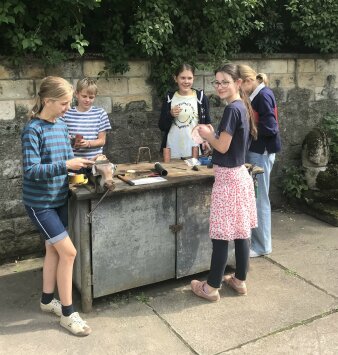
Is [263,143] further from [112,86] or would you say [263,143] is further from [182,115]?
[112,86]

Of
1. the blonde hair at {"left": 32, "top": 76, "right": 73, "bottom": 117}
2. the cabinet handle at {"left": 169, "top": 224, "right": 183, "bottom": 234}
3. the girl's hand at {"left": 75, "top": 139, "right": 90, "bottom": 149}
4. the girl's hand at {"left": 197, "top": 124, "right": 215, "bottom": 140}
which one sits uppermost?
the blonde hair at {"left": 32, "top": 76, "right": 73, "bottom": 117}

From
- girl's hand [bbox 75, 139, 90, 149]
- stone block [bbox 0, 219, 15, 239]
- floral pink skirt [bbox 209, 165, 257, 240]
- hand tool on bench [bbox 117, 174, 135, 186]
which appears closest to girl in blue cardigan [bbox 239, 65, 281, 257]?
floral pink skirt [bbox 209, 165, 257, 240]

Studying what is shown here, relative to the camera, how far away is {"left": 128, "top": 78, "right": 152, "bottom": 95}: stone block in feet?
16.4

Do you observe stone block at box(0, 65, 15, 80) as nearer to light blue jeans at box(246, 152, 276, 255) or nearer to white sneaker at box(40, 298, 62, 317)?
white sneaker at box(40, 298, 62, 317)

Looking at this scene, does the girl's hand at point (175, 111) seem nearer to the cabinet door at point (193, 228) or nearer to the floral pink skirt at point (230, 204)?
the cabinet door at point (193, 228)

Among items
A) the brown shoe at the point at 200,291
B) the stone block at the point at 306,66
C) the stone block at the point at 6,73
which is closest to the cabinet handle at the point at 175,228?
the brown shoe at the point at 200,291

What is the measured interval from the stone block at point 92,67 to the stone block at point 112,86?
9 cm

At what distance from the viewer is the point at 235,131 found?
11.4ft

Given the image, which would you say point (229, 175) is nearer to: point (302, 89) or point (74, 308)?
point (74, 308)

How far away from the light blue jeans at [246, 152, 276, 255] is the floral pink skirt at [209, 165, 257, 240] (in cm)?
92

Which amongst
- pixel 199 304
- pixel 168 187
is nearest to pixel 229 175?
pixel 168 187

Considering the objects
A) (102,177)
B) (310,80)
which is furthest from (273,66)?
(102,177)

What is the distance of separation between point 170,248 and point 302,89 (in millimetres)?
3554

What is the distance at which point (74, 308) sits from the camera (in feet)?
12.1
